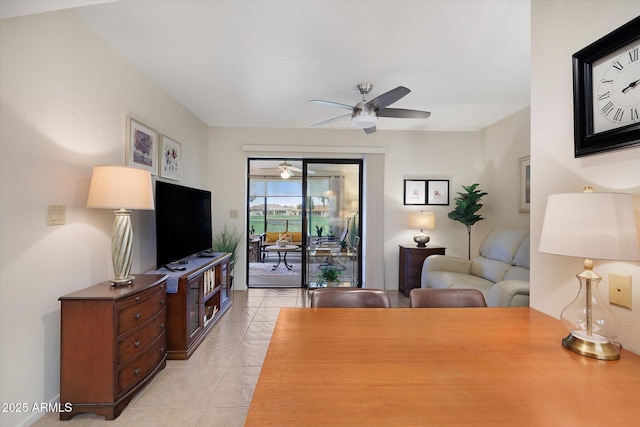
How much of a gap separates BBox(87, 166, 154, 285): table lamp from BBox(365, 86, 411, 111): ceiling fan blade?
203 centimetres

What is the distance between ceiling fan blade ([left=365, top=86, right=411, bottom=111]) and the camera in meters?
2.32

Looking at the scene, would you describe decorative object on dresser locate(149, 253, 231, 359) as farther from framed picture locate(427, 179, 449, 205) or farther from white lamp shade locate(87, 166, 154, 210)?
framed picture locate(427, 179, 449, 205)

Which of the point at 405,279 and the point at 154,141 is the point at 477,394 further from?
the point at 405,279

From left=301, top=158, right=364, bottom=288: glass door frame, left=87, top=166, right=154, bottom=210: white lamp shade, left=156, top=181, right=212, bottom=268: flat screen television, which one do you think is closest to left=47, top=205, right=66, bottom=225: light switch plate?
left=87, top=166, right=154, bottom=210: white lamp shade

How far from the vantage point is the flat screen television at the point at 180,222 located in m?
2.47

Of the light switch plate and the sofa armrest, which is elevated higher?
the light switch plate

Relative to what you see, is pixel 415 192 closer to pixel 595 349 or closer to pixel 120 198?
pixel 595 349

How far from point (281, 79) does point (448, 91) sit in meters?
1.84

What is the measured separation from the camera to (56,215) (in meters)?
1.79

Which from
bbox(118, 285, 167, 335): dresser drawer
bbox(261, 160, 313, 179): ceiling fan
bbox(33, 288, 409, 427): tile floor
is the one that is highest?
bbox(261, 160, 313, 179): ceiling fan

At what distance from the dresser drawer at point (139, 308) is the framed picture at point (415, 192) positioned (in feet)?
12.0

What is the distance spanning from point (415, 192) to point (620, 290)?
11.9 feet

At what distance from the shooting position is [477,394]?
75 centimetres

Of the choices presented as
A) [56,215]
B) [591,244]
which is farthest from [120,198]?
[591,244]
